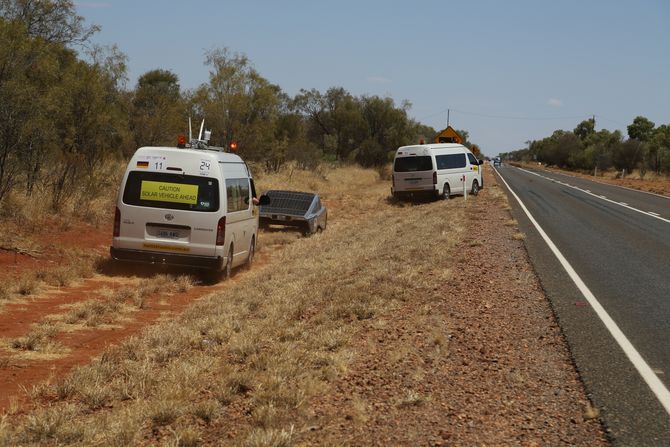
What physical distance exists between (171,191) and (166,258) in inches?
43.1

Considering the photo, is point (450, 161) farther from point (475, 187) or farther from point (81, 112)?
point (81, 112)

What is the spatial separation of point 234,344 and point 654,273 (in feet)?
23.8

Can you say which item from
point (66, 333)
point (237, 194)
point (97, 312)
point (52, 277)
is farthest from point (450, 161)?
point (66, 333)

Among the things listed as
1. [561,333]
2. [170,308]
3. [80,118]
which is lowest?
[170,308]

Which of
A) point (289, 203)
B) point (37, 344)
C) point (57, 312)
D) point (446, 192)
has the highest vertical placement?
point (446, 192)

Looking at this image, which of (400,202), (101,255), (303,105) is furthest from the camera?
(303,105)

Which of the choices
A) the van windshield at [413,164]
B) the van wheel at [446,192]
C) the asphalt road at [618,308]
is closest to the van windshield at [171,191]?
the asphalt road at [618,308]

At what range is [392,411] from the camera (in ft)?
16.0

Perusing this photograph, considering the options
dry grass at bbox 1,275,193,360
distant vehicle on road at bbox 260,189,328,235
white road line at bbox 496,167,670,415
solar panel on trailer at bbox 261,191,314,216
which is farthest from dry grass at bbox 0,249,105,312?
white road line at bbox 496,167,670,415

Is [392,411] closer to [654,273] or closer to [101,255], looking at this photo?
[654,273]

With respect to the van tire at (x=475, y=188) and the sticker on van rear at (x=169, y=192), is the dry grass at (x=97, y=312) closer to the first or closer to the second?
the sticker on van rear at (x=169, y=192)

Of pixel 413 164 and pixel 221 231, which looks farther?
pixel 413 164

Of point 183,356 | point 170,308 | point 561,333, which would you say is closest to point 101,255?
point 170,308

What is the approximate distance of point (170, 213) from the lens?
38.9ft
